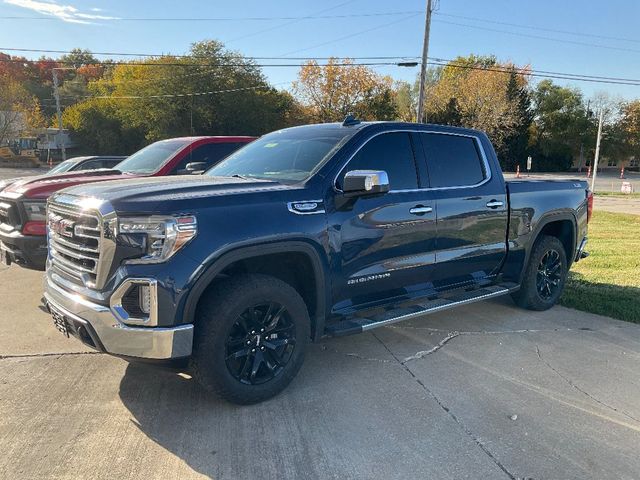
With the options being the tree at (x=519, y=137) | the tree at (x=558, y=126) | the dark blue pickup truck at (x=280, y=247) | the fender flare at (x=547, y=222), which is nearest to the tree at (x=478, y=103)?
the tree at (x=519, y=137)

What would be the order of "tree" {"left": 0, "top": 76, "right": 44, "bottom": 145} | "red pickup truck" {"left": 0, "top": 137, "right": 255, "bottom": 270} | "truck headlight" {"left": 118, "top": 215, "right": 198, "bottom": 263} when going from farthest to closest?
"tree" {"left": 0, "top": 76, "right": 44, "bottom": 145}, "red pickup truck" {"left": 0, "top": 137, "right": 255, "bottom": 270}, "truck headlight" {"left": 118, "top": 215, "right": 198, "bottom": 263}

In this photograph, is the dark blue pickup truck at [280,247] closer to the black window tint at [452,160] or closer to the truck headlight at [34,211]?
the black window tint at [452,160]

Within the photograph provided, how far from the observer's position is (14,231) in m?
5.49

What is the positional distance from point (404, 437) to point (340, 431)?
1.34ft

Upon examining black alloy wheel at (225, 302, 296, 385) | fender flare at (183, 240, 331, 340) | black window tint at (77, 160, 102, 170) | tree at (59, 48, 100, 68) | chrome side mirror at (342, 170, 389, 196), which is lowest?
black alloy wheel at (225, 302, 296, 385)

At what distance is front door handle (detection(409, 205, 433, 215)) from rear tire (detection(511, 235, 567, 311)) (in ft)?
6.30

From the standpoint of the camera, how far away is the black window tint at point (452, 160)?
4.62m

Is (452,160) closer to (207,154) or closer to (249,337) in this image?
(249,337)

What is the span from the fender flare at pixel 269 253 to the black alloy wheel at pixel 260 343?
0.85 feet

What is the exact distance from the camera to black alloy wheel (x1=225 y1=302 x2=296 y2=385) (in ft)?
11.1

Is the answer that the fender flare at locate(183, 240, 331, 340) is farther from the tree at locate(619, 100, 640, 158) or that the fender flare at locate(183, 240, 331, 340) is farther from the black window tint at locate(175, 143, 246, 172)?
the tree at locate(619, 100, 640, 158)

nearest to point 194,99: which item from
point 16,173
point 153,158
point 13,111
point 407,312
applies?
point 16,173

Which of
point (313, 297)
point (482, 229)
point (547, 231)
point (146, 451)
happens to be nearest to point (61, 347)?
point (146, 451)

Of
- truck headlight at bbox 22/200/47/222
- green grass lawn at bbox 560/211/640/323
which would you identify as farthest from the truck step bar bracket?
truck headlight at bbox 22/200/47/222
